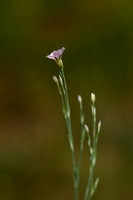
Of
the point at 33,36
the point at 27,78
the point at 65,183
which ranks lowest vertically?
the point at 65,183

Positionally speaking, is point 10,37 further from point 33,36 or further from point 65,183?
point 65,183

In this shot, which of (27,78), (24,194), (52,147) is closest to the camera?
(24,194)

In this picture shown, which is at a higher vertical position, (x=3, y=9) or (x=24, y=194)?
(x=3, y=9)

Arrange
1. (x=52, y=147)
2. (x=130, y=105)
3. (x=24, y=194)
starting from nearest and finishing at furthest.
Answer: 1. (x=24, y=194)
2. (x=52, y=147)
3. (x=130, y=105)

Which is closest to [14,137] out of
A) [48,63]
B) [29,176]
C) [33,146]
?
[33,146]

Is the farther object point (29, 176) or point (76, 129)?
point (76, 129)

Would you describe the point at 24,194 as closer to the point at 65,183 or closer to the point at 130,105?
the point at 65,183

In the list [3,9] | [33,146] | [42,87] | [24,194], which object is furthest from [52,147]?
[3,9]
